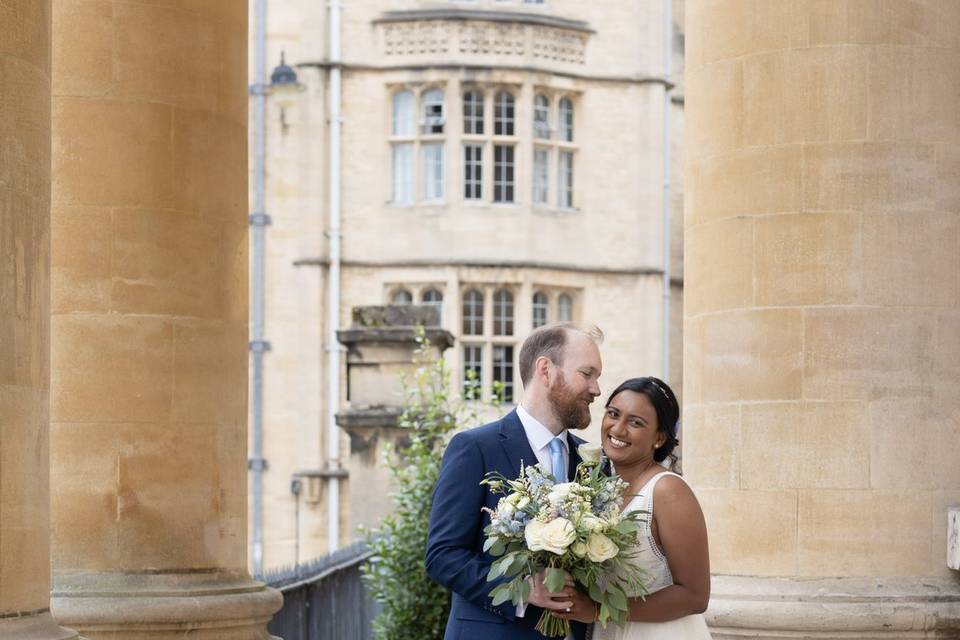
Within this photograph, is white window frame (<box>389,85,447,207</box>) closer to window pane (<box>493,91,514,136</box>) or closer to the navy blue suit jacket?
window pane (<box>493,91,514,136</box>)

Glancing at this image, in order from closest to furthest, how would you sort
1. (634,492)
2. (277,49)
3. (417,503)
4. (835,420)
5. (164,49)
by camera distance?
(634,492) < (835,420) < (164,49) < (417,503) < (277,49)

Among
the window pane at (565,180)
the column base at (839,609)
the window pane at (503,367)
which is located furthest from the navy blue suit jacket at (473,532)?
the window pane at (565,180)

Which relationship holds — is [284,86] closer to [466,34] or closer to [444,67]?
[444,67]

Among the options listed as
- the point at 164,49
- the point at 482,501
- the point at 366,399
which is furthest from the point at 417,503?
the point at 482,501

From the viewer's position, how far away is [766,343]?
7.29m

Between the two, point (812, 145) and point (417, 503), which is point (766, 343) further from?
point (417, 503)

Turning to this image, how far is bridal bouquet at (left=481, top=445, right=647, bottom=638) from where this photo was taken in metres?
5.22

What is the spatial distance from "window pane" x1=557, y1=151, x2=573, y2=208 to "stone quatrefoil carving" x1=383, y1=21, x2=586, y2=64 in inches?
75.7

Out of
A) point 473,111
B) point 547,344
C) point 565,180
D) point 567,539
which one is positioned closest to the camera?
point 567,539

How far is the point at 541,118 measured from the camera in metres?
34.5

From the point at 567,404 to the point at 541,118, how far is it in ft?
95.4

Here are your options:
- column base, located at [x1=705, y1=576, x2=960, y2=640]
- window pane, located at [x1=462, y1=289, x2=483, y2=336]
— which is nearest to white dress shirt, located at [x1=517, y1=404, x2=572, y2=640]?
column base, located at [x1=705, y1=576, x2=960, y2=640]

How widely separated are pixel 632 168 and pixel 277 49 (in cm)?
695

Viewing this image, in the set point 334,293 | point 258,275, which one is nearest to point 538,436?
point 334,293
